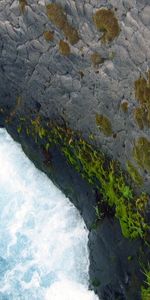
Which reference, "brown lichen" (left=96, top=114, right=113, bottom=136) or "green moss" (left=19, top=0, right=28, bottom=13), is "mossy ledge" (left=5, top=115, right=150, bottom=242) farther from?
"green moss" (left=19, top=0, right=28, bottom=13)

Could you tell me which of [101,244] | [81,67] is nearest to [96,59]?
[81,67]

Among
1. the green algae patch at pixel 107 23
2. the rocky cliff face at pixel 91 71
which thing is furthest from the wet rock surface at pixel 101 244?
the green algae patch at pixel 107 23

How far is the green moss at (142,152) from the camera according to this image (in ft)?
28.5

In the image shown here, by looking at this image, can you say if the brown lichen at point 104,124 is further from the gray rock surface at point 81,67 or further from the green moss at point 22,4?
the green moss at point 22,4

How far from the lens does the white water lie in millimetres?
10250

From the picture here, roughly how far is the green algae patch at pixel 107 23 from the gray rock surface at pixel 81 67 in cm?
9

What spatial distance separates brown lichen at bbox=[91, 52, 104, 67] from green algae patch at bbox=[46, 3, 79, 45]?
461 millimetres

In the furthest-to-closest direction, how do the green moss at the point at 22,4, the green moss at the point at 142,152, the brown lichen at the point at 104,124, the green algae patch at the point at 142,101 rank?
the green moss at the point at 22,4, the brown lichen at the point at 104,124, the green moss at the point at 142,152, the green algae patch at the point at 142,101

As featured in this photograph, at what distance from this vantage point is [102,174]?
9664 millimetres

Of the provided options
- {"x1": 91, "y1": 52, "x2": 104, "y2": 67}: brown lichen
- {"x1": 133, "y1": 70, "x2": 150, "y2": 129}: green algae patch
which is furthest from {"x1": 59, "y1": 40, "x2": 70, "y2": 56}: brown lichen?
{"x1": 133, "y1": 70, "x2": 150, "y2": 129}: green algae patch

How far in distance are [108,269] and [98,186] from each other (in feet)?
5.05

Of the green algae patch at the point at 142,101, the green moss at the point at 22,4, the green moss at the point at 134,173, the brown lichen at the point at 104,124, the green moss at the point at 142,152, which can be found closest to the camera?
the green algae patch at the point at 142,101

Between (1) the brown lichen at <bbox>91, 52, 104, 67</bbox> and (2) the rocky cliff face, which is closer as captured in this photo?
(2) the rocky cliff face

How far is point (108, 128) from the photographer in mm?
9375
